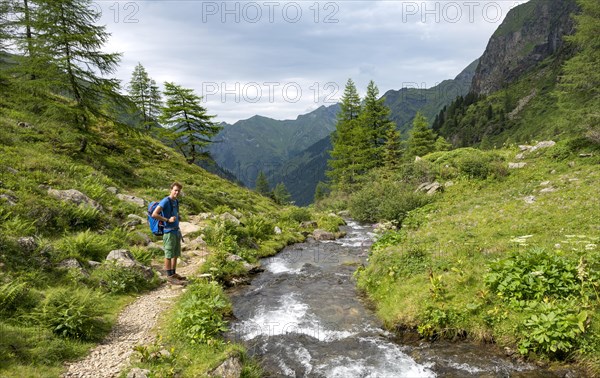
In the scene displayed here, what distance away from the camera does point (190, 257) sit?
51.1 ft

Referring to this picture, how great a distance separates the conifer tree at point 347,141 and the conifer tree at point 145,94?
97.9ft

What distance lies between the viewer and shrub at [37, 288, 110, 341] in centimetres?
751

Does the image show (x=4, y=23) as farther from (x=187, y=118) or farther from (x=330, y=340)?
(x=330, y=340)

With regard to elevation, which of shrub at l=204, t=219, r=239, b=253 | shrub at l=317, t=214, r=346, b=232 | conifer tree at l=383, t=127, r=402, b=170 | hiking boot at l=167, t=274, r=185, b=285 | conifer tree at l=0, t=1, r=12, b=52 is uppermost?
conifer tree at l=0, t=1, r=12, b=52

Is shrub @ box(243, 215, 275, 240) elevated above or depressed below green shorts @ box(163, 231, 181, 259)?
below

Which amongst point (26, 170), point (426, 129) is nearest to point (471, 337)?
point (26, 170)

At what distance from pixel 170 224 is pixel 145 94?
52541mm

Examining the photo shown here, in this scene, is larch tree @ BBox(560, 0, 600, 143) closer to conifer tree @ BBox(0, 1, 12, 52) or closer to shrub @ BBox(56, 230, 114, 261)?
shrub @ BBox(56, 230, 114, 261)

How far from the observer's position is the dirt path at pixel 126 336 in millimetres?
6617

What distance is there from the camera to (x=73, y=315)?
7.70 meters

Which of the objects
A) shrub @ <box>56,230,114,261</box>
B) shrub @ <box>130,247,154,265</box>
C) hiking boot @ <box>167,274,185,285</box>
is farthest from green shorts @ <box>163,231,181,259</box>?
shrub @ <box>56,230,114,261</box>

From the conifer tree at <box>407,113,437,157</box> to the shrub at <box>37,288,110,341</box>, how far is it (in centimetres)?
4944

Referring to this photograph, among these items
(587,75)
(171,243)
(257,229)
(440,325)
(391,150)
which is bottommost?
(440,325)

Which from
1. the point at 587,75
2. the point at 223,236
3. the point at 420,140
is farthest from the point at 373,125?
the point at 223,236
